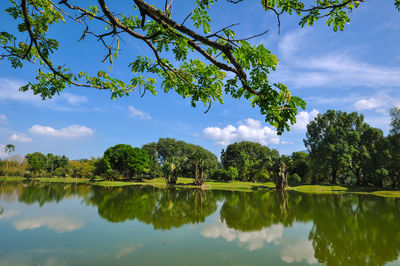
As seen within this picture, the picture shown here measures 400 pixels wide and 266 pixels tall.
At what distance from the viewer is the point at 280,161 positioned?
44.6 meters

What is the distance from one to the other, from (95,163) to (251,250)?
220 feet

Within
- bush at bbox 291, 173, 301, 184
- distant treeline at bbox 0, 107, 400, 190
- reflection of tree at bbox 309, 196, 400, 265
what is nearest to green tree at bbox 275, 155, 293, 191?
distant treeline at bbox 0, 107, 400, 190

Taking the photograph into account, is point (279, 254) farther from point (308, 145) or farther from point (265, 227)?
point (308, 145)

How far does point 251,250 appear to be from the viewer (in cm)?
964

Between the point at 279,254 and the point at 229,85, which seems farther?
the point at 279,254

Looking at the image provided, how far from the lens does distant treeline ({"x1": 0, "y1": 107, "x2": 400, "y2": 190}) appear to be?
1694 inches

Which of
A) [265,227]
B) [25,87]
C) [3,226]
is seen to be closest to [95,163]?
[3,226]

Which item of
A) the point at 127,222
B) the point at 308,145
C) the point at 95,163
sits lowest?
the point at 127,222

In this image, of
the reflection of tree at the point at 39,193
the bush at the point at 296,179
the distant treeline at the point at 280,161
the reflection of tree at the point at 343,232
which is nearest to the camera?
the reflection of tree at the point at 343,232

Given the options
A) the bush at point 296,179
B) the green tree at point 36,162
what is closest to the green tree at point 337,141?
the bush at point 296,179

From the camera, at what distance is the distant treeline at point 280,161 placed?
43031 millimetres

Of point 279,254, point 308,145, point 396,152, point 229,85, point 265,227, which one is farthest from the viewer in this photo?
point 308,145

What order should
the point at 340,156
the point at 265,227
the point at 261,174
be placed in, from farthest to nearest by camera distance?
1. the point at 261,174
2. the point at 340,156
3. the point at 265,227

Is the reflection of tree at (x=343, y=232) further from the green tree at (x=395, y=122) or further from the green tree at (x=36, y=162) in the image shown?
the green tree at (x=36, y=162)
